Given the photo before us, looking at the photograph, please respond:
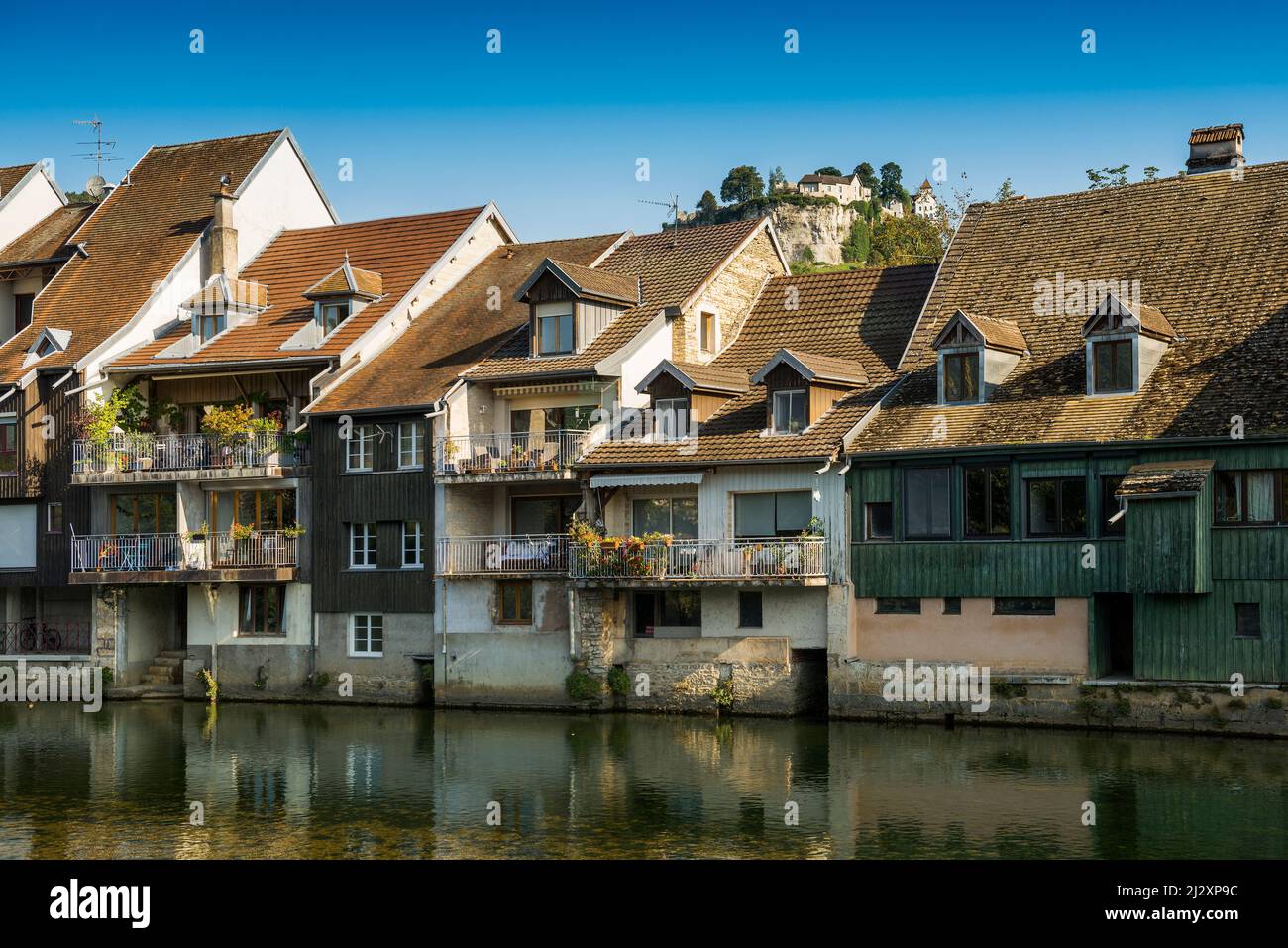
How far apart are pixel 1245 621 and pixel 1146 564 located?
7.18ft

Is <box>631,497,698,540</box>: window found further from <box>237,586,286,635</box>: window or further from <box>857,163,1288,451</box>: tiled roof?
<box>237,586,286,635</box>: window

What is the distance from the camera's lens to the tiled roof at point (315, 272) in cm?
4716

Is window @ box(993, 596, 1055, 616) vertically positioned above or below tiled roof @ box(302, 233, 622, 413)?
below

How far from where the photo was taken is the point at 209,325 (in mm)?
49062

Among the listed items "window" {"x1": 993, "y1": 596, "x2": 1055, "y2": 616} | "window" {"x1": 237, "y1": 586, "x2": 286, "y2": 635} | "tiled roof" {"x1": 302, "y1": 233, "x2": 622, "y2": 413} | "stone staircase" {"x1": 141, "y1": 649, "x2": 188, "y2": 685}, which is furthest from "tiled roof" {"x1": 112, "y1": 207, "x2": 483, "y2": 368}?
"window" {"x1": 993, "y1": 596, "x2": 1055, "y2": 616}

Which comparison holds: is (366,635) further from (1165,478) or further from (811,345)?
(1165,478)

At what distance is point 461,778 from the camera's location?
3138cm

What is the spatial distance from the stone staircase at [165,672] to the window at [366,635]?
6058 millimetres

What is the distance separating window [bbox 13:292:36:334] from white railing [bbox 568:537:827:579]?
884 inches

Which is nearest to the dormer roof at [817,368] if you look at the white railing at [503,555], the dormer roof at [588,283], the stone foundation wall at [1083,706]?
the dormer roof at [588,283]

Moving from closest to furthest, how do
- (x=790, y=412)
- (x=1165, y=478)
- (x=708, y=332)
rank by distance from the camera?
(x=1165, y=478) < (x=790, y=412) < (x=708, y=332)

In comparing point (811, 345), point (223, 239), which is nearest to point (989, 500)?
point (811, 345)

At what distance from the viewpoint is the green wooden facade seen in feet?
111

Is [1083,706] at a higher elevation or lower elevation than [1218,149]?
lower
